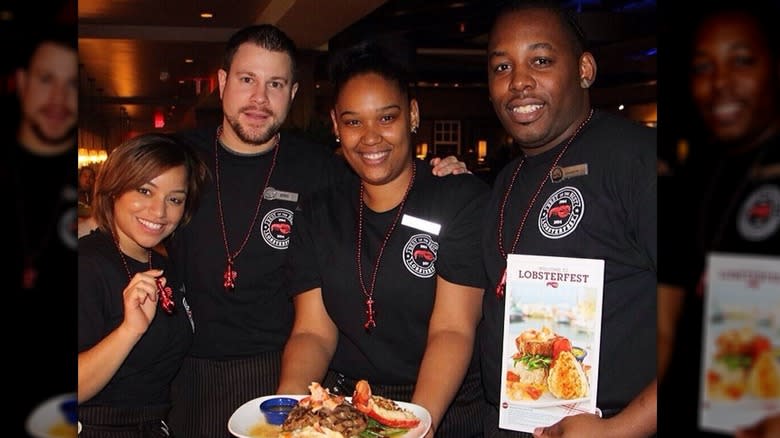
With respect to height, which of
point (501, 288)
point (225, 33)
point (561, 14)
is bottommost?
point (501, 288)

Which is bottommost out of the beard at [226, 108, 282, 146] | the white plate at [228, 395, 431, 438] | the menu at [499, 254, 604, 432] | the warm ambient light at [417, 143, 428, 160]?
the white plate at [228, 395, 431, 438]

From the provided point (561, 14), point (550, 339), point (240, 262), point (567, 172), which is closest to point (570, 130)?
point (567, 172)

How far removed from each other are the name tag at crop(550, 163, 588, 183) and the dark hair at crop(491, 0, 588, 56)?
260 millimetres

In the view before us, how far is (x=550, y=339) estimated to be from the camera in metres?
1.40

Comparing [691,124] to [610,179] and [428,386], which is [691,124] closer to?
[610,179]

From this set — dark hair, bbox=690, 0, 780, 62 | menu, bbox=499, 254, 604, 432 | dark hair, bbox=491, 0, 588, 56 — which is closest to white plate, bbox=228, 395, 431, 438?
menu, bbox=499, 254, 604, 432

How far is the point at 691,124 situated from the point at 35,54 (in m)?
0.35

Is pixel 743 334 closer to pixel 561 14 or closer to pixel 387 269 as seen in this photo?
pixel 561 14

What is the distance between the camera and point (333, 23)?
773cm

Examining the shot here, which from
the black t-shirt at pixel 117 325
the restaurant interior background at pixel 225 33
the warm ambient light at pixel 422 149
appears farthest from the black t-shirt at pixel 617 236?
the warm ambient light at pixel 422 149

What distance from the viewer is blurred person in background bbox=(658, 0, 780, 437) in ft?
1.17

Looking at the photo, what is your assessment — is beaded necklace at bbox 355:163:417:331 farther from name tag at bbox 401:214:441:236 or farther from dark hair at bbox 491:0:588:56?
dark hair at bbox 491:0:588:56

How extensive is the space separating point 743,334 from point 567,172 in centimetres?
134

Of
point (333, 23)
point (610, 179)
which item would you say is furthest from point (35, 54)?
point (333, 23)
